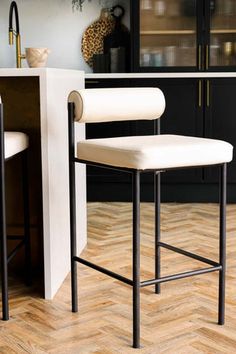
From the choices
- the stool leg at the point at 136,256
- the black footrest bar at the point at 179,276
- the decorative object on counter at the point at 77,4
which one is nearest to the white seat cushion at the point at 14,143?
the stool leg at the point at 136,256

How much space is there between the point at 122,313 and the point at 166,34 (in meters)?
2.63

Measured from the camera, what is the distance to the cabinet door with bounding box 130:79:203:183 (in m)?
Result: 4.25

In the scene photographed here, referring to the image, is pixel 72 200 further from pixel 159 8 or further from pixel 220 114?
pixel 159 8

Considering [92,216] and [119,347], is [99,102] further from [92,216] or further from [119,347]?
[92,216]

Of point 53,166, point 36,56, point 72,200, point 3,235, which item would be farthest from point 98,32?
point 3,235

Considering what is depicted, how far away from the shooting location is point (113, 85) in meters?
4.25

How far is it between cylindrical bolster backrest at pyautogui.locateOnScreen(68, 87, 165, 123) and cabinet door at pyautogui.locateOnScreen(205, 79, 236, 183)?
194 cm

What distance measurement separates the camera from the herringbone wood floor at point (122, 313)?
6.64 feet

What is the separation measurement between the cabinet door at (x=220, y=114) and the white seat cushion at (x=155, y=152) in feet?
7.00

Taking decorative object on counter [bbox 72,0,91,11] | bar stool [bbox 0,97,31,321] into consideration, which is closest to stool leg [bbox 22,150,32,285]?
bar stool [bbox 0,97,31,321]

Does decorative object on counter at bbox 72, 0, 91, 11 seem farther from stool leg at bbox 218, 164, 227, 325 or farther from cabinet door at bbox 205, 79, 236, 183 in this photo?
stool leg at bbox 218, 164, 227, 325

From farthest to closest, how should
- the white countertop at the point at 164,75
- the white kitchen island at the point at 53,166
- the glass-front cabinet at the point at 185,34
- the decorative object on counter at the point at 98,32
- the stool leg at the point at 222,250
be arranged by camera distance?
1. the decorative object on counter at the point at 98,32
2. the glass-front cabinet at the point at 185,34
3. the white countertop at the point at 164,75
4. the white kitchen island at the point at 53,166
5. the stool leg at the point at 222,250

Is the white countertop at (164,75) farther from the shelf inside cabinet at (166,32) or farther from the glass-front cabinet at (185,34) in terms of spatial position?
the shelf inside cabinet at (166,32)

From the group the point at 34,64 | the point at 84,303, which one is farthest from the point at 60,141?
the point at 84,303
